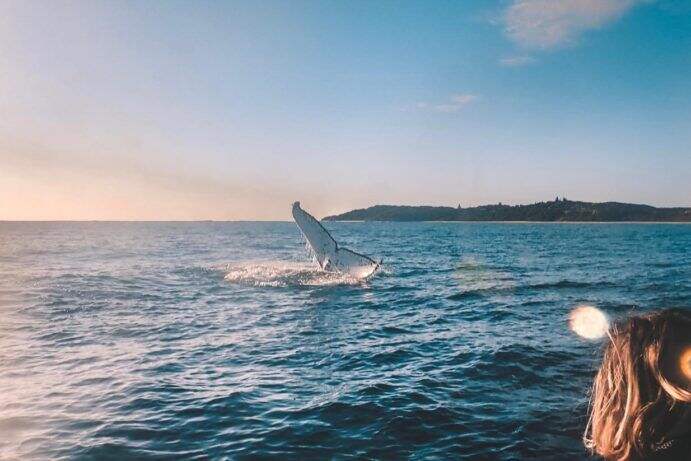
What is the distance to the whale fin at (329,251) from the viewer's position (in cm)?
2742

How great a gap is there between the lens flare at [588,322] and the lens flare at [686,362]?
13382 millimetres

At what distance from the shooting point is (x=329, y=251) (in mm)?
28281

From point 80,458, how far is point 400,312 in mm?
13817

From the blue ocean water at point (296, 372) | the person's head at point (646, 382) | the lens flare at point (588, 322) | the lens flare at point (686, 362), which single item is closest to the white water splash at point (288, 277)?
the blue ocean water at point (296, 372)

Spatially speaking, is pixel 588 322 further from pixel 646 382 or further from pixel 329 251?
pixel 646 382

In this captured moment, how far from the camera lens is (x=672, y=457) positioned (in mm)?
2512

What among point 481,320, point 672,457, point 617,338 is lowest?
point 481,320

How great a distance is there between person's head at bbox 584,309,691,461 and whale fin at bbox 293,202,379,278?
24637 millimetres

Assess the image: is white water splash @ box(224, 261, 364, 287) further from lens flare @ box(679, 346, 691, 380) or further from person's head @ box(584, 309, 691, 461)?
lens flare @ box(679, 346, 691, 380)

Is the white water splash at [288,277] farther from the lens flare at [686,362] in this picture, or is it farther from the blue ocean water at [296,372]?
the lens flare at [686,362]

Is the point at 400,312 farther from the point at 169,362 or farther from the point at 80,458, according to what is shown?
the point at 80,458

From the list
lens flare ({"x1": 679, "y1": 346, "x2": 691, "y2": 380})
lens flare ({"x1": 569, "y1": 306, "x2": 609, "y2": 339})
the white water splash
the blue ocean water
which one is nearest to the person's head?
lens flare ({"x1": 679, "y1": 346, "x2": 691, "y2": 380})

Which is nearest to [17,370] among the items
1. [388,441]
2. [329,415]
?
[329,415]

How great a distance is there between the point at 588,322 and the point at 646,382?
1692 cm
